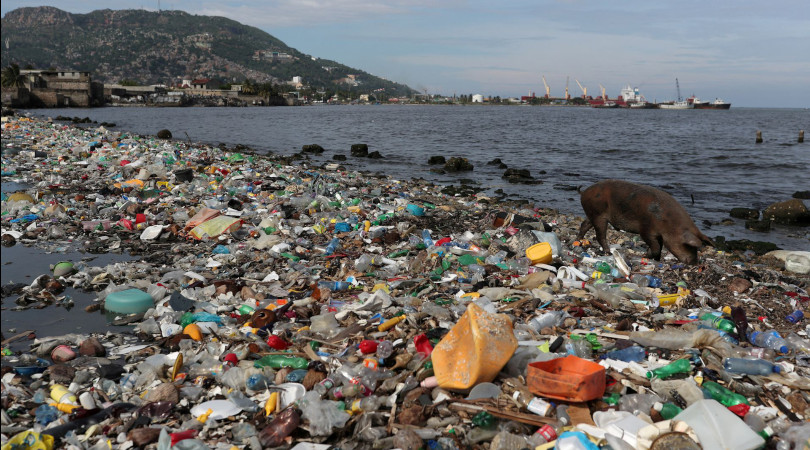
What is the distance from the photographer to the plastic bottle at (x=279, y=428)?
2.94 meters

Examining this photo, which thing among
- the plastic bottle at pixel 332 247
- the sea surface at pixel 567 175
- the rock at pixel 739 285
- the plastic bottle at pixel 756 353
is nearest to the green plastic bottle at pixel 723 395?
the plastic bottle at pixel 756 353

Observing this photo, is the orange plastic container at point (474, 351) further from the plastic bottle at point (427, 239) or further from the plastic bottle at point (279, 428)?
the plastic bottle at point (427, 239)

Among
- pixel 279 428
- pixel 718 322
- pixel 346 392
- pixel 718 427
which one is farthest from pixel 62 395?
pixel 718 322

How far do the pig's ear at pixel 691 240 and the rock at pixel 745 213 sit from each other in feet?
23.9

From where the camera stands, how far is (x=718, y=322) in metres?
4.39

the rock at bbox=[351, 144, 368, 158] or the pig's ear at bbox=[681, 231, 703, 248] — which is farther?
the rock at bbox=[351, 144, 368, 158]

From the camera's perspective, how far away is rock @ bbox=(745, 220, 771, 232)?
1127 centimetres

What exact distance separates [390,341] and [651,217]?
427cm

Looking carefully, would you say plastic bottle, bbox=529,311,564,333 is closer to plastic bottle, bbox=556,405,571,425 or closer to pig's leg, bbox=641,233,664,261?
plastic bottle, bbox=556,405,571,425

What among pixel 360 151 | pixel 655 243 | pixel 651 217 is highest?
pixel 360 151

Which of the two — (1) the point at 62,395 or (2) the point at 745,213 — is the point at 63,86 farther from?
(1) the point at 62,395

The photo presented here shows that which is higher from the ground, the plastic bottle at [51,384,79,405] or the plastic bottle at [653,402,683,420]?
the plastic bottle at [653,402,683,420]

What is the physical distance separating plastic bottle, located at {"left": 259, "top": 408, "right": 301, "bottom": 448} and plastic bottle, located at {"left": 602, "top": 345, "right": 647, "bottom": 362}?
2.20m

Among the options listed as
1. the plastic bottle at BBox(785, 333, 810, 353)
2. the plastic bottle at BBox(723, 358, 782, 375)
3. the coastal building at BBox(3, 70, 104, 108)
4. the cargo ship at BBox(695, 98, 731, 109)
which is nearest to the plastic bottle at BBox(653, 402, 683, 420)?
the plastic bottle at BBox(723, 358, 782, 375)
